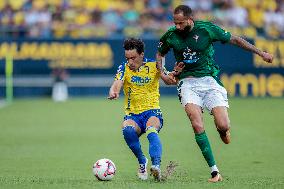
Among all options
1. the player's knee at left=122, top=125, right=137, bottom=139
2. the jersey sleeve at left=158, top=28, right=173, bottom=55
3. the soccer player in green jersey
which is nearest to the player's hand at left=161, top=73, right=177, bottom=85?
the soccer player in green jersey

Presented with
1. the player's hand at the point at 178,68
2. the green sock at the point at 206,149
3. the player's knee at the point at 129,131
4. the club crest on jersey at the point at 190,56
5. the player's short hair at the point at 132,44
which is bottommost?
the green sock at the point at 206,149

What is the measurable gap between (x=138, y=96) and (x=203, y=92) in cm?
88

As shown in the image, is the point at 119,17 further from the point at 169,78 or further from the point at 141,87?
the point at 169,78

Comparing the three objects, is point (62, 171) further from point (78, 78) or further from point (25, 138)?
point (78, 78)

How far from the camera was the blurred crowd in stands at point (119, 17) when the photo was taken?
31203 mm

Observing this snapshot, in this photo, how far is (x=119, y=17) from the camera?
3216cm

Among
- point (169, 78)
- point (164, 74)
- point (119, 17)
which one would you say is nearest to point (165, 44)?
point (164, 74)

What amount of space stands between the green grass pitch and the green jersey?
1480mm

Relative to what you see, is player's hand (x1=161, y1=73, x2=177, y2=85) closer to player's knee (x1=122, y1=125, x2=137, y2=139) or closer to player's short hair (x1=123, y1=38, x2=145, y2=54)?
player's short hair (x1=123, y1=38, x2=145, y2=54)

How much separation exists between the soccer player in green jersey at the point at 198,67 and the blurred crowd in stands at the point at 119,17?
19632 mm

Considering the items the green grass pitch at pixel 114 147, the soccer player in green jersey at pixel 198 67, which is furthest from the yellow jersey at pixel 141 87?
the green grass pitch at pixel 114 147

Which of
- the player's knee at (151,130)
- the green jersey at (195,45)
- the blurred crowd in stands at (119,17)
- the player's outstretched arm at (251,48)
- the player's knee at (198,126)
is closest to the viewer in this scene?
the player's knee at (151,130)

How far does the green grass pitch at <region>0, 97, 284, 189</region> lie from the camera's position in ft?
35.9

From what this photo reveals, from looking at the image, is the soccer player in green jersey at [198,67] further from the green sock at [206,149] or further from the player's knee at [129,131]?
the player's knee at [129,131]
